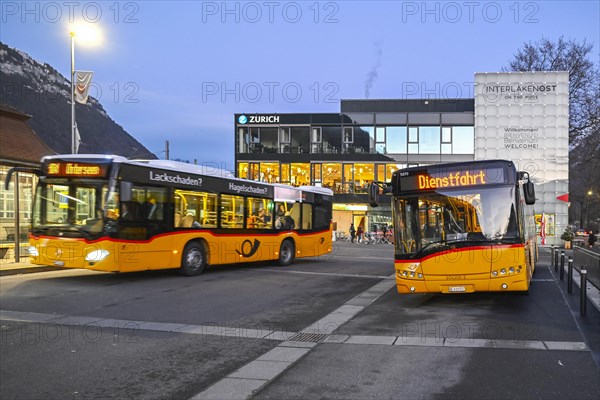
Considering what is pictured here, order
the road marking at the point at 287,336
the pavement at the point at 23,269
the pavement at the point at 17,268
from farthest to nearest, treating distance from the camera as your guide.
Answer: the pavement at the point at 17,268
the pavement at the point at 23,269
the road marking at the point at 287,336

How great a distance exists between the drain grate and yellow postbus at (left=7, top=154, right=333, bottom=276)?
21.1 ft

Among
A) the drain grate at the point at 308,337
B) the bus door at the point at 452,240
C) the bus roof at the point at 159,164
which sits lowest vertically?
the drain grate at the point at 308,337

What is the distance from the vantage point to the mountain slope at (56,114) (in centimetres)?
7212

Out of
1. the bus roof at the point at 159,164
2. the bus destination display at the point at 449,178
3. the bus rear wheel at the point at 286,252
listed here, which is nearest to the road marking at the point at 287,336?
the bus destination display at the point at 449,178

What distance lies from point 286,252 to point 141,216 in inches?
305

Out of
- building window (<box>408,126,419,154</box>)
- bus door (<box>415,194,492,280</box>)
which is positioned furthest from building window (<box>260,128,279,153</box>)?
bus door (<box>415,194,492,280</box>)

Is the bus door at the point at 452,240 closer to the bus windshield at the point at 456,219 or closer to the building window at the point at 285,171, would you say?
the bus windshield at the point at 456,219

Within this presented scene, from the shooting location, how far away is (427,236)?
10664mm

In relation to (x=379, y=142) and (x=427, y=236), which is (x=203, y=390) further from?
(x=379, y=142)

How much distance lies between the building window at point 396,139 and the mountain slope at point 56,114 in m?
34.3

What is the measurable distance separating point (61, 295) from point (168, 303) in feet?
7.94

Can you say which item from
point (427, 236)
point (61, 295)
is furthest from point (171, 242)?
point (427, 236)

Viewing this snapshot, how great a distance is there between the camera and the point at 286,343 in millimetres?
7641

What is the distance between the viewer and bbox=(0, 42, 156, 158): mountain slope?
7212 cm
